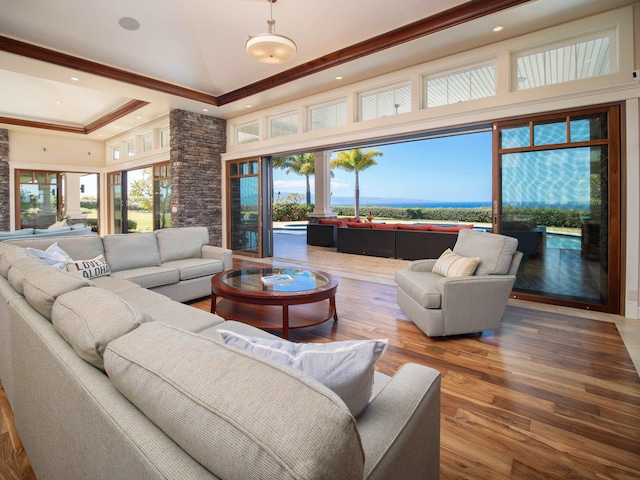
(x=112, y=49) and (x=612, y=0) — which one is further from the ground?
(x=112, y=49)

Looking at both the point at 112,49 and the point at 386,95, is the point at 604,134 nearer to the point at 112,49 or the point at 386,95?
the point at 386,95

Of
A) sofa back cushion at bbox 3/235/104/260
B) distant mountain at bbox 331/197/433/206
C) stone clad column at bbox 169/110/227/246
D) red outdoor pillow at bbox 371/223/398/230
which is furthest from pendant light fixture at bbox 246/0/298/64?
distant mountain at bbox 331/197/433/206

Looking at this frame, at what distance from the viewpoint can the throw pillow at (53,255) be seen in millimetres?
2928

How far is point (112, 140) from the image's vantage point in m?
10.7

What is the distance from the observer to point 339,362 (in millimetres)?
897

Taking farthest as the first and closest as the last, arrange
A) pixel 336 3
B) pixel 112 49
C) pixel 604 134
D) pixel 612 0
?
pixel 112 49
pixel 336 3
pixel 604 134
pixel 612 0

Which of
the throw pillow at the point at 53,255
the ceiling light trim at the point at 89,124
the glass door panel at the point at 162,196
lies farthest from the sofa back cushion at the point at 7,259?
the glass door panel at the point at 162,196

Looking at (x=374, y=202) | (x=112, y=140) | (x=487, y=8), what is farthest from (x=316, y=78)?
(x=374, y=202)

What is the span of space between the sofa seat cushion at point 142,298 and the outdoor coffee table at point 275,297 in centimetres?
58

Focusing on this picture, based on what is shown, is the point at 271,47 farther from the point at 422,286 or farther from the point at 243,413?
the point at 243,413

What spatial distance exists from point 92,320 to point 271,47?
351 cm

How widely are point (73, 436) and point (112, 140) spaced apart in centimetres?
1189

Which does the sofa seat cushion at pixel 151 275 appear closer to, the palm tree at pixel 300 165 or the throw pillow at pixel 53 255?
the throw pillow at pixel 53 255

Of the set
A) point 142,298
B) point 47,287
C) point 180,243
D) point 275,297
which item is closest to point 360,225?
point 180,243
